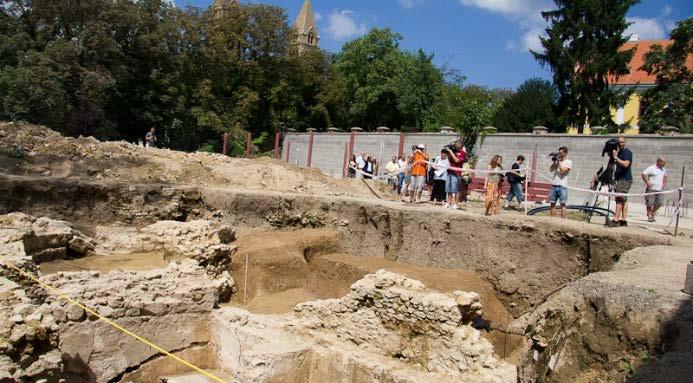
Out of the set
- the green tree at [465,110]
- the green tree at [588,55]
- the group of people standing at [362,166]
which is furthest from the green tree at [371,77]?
the group of people standing at [362,166]

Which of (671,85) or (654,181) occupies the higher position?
(671,85)

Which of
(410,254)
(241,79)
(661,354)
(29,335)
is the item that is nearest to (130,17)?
(241,79)

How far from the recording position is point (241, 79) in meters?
36.0

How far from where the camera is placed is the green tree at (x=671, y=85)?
2466 centimetres

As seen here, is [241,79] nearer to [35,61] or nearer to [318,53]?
[318,53]

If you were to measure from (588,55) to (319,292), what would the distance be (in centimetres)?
2734

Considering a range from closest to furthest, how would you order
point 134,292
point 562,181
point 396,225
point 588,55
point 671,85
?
1. point 134,292
2. point 562,181
3. point 396,225
4. point 671,85
5. point 588,55

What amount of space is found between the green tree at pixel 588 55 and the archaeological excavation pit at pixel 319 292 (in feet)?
82.0

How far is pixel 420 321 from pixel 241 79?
105 feet

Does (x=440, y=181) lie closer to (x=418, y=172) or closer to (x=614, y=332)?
(x=418, y=172)

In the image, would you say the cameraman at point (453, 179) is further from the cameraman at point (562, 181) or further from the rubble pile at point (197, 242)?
the rubble pile at point (197, 242)

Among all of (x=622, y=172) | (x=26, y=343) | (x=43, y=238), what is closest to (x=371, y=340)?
(x=26, y=343)

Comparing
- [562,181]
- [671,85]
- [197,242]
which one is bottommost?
[197,242]

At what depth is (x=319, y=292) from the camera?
31.3 feet
